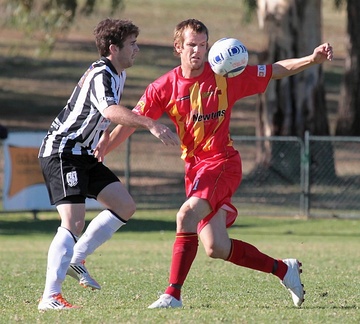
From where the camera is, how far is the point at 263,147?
24.4 meters

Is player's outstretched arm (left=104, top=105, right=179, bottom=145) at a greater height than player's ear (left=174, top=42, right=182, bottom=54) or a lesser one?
lesser

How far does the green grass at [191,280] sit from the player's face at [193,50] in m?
1.80

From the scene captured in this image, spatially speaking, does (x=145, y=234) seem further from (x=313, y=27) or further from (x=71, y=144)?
(x=71, y=144)

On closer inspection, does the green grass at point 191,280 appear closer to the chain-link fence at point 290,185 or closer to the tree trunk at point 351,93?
the chain-link fence at point 290,185

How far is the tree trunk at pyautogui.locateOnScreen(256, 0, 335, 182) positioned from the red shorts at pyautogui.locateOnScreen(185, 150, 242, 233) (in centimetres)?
1489

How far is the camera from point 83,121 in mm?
8148

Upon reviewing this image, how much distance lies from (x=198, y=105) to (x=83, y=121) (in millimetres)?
922

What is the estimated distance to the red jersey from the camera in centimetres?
792

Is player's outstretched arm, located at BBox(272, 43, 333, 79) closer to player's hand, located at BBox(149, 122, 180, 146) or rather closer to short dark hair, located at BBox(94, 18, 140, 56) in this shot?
short dark hair, located at BBox(94, 18, 140, 56)

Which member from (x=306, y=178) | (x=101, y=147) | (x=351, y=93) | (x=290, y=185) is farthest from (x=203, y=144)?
(x=351, y=93)

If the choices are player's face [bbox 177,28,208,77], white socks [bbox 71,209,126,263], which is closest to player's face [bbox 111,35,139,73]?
player's face [bbox 177,28,208,77]

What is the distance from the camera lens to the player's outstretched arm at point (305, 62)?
8.10 metres

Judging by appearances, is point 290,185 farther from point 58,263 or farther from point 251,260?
point 58,263

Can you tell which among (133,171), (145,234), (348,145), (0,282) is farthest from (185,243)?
(348,145)
